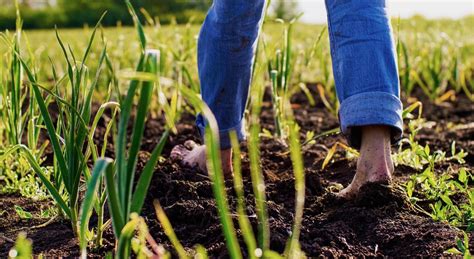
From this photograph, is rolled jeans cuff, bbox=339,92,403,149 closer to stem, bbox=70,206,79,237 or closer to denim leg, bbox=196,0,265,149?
denim leg, bbox=196,0,265,149

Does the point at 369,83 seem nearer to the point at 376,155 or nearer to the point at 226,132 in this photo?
the point at 376,155

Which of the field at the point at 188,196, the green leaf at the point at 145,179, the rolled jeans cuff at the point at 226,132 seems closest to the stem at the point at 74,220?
the field at the point at 188,196

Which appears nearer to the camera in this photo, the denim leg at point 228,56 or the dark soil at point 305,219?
the dark soil at point 305,219

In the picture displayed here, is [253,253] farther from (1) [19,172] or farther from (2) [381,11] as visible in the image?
(1) [19,172]

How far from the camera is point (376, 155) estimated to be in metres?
1.66

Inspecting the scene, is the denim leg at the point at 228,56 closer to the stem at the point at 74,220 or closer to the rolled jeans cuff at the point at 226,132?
the rolled jeans cuff at the point at 226,132

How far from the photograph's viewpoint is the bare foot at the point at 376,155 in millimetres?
1659

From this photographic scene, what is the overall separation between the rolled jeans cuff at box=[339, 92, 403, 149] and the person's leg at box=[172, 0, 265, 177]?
0.36m

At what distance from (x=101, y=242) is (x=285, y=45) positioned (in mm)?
1289

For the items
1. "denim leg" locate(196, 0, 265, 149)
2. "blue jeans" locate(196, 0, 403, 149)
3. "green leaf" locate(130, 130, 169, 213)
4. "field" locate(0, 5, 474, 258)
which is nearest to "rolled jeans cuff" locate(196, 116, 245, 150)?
"denim leg" locate(196, 0, 265, 149)

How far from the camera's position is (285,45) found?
263cm

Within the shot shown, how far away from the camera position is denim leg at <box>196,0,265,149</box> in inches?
73.3

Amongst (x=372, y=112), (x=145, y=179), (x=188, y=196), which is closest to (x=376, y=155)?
(x=372, y=112)

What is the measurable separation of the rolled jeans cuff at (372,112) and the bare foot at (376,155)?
26 millimetres
